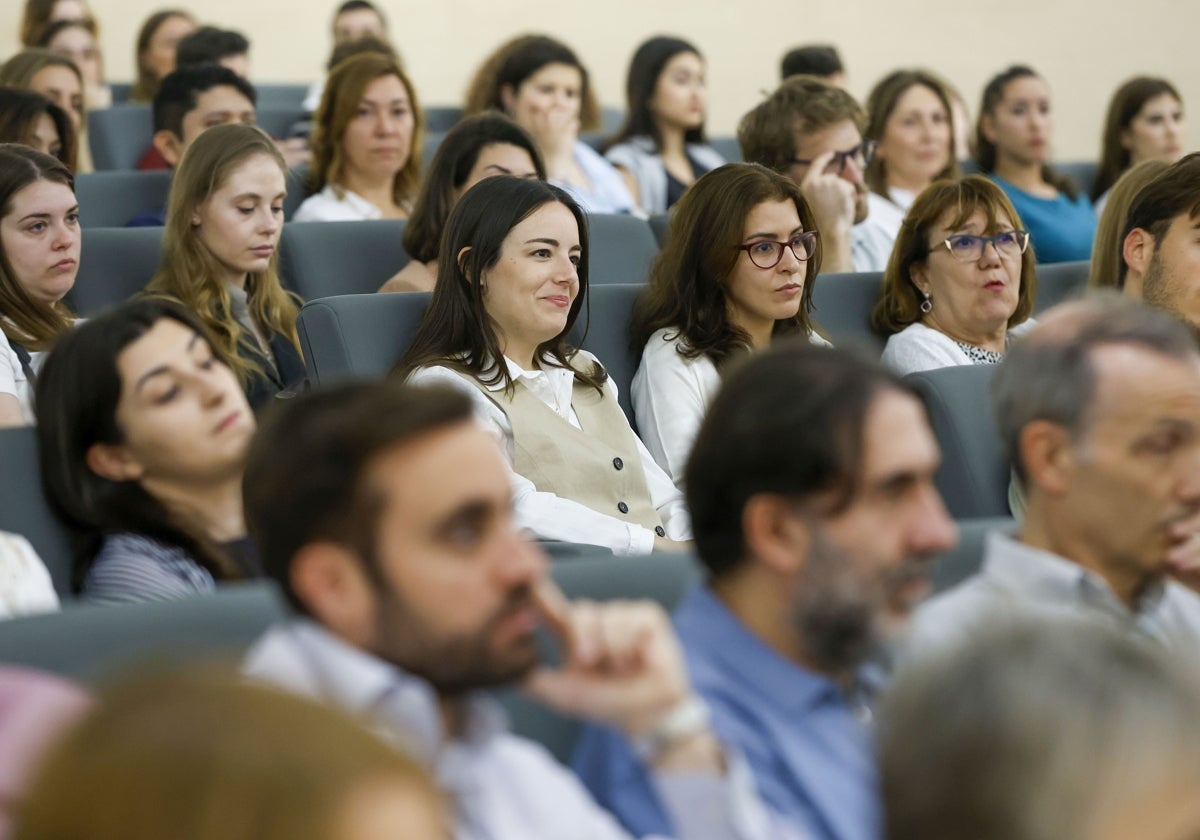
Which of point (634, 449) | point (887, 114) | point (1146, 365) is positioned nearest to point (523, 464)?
point (634, 449)

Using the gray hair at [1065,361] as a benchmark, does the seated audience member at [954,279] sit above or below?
below

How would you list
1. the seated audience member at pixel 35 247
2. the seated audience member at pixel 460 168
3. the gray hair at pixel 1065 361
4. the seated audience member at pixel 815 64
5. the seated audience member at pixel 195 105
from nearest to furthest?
1. the gray hair at pixel 1065 361
2. the seated audience member at pixel 35 247
3. the seated audience member at pixel 460 168
4. the seated audience member at pixel 195 105
5. the seated audience member at pixel 815 64

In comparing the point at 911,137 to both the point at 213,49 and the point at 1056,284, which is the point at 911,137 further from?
the point at 213,49

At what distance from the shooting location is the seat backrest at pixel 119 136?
4875 millimetres

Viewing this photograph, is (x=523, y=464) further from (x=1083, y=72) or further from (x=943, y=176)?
(x=1083, y=72)

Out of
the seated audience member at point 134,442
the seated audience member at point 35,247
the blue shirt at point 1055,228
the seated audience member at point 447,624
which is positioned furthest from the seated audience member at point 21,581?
the blue shirt at point 1055,228

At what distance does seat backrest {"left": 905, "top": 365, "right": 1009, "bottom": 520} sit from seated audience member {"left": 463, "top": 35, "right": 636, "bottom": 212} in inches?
82.2

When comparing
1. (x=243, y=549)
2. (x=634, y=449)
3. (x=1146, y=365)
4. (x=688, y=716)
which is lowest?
(x=634, y=449)

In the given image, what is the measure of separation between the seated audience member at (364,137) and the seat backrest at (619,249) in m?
0.75

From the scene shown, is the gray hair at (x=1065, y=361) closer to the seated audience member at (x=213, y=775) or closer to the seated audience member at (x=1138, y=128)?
the seated audience member at (x=213, y=775)

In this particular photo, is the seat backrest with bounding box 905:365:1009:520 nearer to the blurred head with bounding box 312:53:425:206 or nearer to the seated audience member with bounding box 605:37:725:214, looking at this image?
the blurred head with bounding box 312:53:425:206

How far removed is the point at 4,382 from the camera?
2.69 meters

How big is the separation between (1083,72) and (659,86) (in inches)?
125

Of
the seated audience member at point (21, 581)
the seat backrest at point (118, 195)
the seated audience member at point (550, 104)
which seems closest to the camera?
the seated audience member at point (21, 581)
